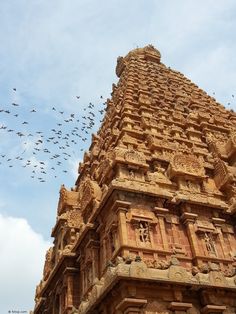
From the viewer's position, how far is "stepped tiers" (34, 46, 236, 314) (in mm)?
14438

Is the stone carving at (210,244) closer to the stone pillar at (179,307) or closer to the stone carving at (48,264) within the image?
the stone pillar at (179,307)

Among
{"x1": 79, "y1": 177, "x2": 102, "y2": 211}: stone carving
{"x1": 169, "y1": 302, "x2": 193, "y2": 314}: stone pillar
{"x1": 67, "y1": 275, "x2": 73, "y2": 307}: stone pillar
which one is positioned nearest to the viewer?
{"x1": 169, "y1": 302, "x2": 193, "y2": 314}: stone pillar

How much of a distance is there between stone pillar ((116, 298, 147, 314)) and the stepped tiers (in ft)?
0.11

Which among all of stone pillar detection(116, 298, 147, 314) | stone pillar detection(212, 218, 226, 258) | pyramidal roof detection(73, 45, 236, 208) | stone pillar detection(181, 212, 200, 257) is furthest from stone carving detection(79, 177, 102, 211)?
stone pillar detection(116, 298, 147, 314)

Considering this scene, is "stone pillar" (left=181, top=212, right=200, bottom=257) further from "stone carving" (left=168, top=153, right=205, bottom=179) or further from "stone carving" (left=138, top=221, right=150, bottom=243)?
"stone carving" (left=168, top=153, right=205, bottom=179)

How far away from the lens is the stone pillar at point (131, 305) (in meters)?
13.5

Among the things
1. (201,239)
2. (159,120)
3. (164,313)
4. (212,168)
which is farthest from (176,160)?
(164,313)

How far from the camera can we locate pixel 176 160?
835 inches

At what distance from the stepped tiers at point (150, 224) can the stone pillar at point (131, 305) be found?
0.03 metres

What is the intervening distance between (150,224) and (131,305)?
4.57 metres

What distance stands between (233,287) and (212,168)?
8927mm

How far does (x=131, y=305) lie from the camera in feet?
44.4

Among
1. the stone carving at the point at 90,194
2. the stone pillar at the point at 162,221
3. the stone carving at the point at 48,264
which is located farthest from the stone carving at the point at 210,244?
the stone carving at the point at 48,264

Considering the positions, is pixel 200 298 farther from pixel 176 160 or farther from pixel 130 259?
pixel 176 160
